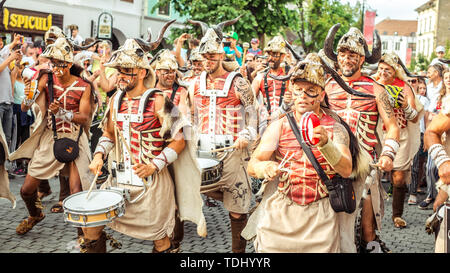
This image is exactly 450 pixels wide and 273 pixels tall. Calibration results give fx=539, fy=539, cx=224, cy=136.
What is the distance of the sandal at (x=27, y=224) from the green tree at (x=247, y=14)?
12402 mm

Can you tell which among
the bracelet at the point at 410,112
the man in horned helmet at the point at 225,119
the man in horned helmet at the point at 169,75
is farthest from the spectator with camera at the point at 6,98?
the bracelet at the point at 410,112

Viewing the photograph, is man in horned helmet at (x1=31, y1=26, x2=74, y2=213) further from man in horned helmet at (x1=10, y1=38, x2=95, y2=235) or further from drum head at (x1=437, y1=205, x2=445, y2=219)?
drum head at (x1=437, y1=205, x2=445, y2=219)

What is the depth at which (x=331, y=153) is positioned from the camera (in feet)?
10.9

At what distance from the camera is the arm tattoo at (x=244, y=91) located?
6.02 meters

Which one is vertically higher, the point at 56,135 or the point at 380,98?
the point at 380,98

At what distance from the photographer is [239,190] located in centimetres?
585

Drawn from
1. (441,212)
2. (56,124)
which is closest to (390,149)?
(441,212)

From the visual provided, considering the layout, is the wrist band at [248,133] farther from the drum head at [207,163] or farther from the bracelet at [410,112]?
the bracelet at [410,112]

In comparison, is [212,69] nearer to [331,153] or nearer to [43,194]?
[331,153]

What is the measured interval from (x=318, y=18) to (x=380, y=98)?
26.3 metres

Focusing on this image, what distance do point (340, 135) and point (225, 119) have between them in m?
2.45

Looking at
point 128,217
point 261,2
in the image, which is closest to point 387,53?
point 128,217

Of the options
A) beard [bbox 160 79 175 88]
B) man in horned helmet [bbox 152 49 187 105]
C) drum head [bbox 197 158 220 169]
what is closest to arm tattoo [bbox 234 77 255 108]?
drum head [bbox 197 158 220 169]
